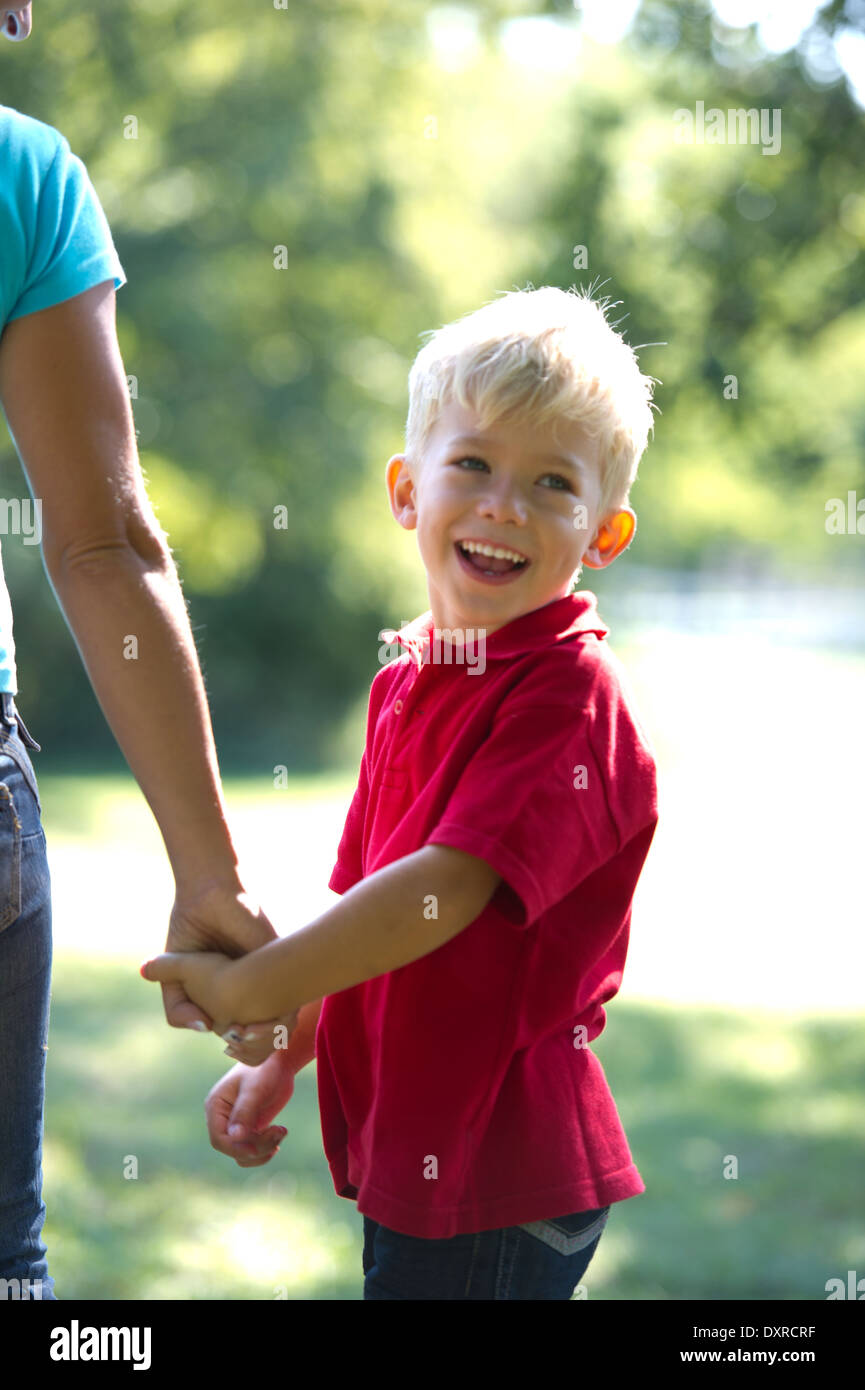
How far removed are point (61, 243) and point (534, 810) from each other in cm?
87

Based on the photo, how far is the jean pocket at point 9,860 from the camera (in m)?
1.76

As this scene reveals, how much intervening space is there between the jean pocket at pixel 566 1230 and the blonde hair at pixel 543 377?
87 cm

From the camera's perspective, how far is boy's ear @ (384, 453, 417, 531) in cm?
206

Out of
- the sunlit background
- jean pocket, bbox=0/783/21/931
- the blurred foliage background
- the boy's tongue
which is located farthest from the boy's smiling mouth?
the blurred foliage background

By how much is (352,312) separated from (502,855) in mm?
14481

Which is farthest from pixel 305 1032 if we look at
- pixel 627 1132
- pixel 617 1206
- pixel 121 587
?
pixel 627 1132

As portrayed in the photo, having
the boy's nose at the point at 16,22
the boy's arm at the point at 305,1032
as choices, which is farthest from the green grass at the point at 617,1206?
the boy's nose at the point at 16,22

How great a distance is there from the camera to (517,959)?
5.93ft

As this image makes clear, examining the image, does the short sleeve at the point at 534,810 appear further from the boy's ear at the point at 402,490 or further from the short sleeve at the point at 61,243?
the short sleeve at the point at 61,243

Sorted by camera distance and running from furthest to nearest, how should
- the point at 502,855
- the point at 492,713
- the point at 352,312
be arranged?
the point at 352,312 < the point at 492,713 < the point at 502,855

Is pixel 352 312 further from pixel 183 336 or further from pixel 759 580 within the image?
pixel 759 580

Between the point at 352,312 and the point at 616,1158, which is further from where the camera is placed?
the point at 352,312

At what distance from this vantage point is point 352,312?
15.6 metres

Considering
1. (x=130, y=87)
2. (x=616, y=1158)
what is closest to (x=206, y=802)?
(x=616, y=1158)
